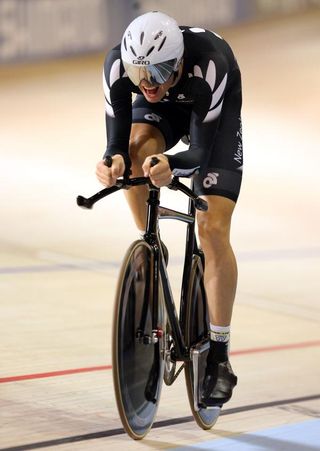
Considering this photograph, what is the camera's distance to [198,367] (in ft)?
10.2

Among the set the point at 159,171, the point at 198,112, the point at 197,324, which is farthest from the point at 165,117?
the point at 197,324

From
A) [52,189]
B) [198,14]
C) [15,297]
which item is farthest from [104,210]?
[198,14]

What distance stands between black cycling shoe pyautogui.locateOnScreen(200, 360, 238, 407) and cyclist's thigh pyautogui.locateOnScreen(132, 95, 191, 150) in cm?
66

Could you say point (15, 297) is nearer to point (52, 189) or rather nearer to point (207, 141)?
point (207, 141)

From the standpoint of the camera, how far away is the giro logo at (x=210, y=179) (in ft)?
10.1

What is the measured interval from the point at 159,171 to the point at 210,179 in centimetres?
44

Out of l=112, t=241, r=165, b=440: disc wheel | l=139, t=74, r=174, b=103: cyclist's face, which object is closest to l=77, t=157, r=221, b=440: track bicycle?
l=112, t=241, r=165, b=440: disc wheel

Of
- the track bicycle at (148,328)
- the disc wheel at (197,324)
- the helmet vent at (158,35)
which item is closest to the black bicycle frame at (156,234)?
the track bicycle at (148,328)

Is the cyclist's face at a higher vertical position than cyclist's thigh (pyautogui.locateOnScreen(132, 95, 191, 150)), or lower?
higher

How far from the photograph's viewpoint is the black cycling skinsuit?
293cm

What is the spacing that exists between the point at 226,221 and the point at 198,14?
9.35m

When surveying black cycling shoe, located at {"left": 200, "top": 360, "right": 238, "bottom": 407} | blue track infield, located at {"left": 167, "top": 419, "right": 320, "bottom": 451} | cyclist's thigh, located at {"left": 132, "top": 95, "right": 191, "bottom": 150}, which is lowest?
blue track infield, located at {"left": 167, "top": 419, "right": 320, "bottom": 451}

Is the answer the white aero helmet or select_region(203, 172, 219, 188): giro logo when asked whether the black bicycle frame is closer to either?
select_region(203, 172, 219, 188): giro logo

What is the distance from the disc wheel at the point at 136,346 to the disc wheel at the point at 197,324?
21 cm
